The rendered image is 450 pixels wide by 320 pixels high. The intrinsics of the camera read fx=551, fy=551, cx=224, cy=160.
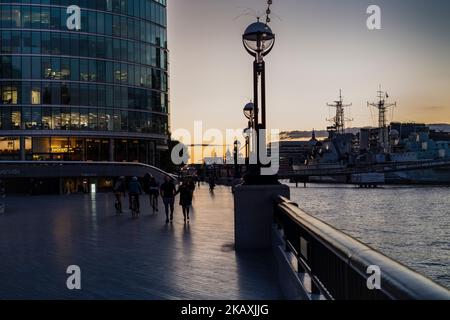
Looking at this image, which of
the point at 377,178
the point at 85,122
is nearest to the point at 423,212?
the point at 85,122

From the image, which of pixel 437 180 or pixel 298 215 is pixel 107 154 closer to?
pixel 298 215

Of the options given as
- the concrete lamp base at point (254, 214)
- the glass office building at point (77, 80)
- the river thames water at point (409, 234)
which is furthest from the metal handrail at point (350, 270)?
the glass office building at point (77, 80)

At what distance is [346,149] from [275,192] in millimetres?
165509

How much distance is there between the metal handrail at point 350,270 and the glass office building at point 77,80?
63603mm

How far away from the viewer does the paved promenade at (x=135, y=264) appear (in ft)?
25.7

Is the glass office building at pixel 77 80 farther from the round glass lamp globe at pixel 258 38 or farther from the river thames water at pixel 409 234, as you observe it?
the round glass lamp globe at pixel 258 38

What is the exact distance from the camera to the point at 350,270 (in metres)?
3.24

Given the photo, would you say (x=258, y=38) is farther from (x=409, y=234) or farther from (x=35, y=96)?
(x=35, y=96)

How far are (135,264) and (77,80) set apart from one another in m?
59.8

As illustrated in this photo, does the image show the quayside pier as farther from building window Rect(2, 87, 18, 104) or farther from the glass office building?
building window Rect(2, 87, 18, 104)

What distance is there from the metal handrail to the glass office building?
63603 millimetres

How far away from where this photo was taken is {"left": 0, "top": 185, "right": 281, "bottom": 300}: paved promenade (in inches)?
309

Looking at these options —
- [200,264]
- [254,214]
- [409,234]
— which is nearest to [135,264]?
[200,264]

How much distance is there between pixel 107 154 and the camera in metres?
68.8
